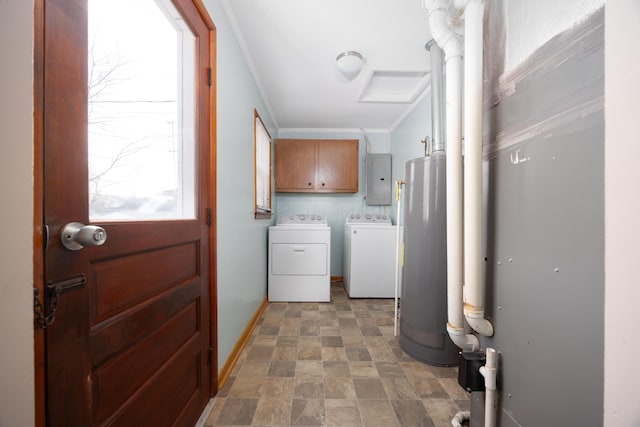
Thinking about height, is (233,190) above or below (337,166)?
below

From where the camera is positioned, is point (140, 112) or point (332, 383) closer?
point (140, 112)

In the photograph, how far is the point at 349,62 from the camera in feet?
6.16

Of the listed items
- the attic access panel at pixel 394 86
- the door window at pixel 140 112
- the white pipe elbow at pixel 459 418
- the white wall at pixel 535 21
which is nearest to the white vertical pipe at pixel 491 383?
the white pipe elbow at pixel 459 418

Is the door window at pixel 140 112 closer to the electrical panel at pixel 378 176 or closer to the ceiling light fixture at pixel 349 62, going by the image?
the ceiling light fixture at pixel 349 62

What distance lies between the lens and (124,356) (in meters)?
0.70

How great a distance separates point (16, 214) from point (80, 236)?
19 centimetres

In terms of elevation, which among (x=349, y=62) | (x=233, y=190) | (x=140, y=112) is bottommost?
(x=233, y=190)

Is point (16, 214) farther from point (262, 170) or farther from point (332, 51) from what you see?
point (262, 170)

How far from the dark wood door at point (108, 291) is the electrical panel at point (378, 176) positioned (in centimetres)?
262

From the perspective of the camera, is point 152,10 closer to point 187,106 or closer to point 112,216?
point 187,106

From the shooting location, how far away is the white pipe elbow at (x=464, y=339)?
2.73ft

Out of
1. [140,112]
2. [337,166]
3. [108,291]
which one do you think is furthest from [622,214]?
[337,166]

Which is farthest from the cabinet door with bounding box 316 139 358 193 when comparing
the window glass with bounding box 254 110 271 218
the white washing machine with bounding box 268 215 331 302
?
the white washing machine with bounding box 268 215 331 302

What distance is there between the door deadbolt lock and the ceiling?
1544 mm
